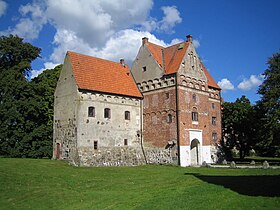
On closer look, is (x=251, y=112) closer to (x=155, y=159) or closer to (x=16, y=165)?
(x=155, y=159)

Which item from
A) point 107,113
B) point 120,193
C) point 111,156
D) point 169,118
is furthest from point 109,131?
point 120,193

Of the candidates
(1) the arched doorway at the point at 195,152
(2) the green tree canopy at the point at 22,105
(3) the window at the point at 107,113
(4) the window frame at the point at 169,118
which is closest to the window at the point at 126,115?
(3) the window at the point at 107,113

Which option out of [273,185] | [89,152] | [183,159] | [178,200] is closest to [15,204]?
[178,200]

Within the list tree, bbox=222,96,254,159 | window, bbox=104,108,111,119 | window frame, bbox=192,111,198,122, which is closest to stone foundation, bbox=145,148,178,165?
window frame, bbox=192,111,198,122

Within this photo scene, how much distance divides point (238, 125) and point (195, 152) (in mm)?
10534

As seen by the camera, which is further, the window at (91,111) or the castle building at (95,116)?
the window at (91,111)

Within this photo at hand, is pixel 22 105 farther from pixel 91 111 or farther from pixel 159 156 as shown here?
pixel 159 156

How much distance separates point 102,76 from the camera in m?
33.6

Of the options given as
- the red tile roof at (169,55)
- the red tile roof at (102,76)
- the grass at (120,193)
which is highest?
the red tile roof at (169,55)

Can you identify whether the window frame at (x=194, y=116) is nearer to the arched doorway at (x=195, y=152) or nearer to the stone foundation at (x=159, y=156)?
the arched doorway at (x=195, y=152)

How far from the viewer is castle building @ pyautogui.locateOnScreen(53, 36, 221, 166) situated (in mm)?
30484

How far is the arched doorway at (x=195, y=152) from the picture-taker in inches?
1410

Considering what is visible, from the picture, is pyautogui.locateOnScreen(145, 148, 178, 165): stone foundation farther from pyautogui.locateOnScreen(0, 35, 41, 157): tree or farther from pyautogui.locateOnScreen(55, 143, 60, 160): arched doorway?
pyautogui.locateOnScreen(0, 35, 41, 157): tree

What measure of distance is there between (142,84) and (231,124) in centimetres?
1546
